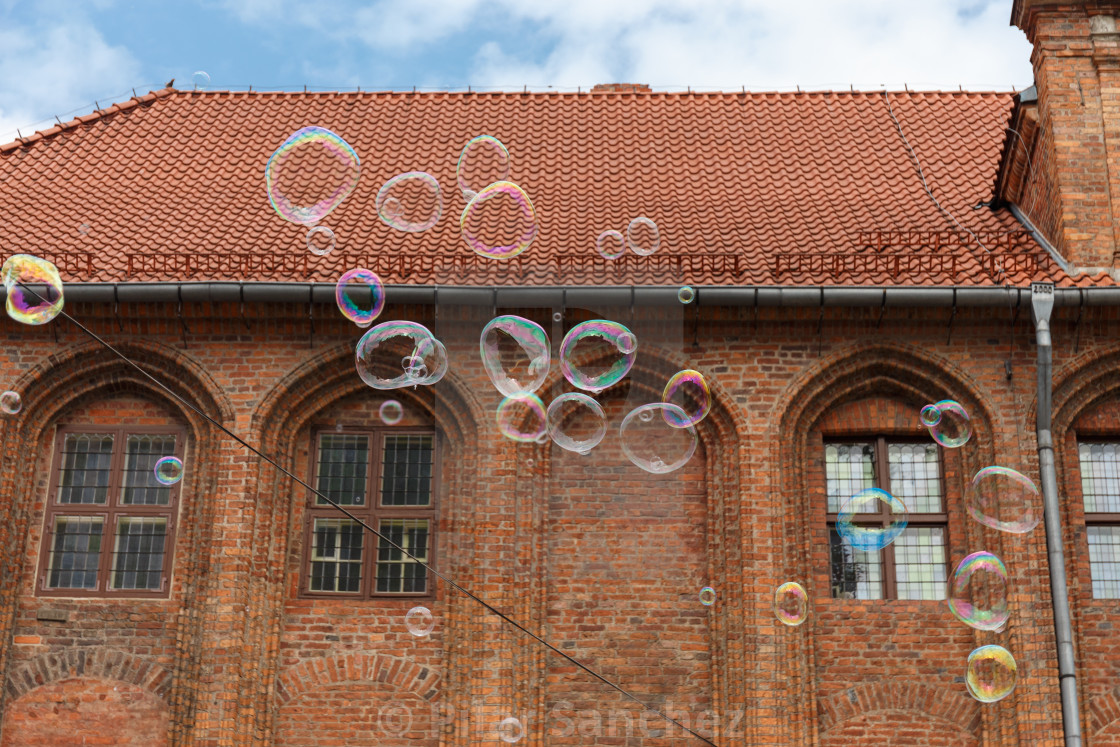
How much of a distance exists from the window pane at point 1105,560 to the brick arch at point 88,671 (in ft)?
24.9

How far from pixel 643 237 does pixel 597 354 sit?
149 cm

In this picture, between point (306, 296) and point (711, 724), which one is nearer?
point (711, 724)

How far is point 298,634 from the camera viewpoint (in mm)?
12078

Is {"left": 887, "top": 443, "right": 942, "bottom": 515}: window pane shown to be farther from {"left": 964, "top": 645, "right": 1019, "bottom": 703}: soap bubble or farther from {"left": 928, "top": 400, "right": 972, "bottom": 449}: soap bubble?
{"left": 964, "top": 645, "right": 1019, "bottom": 703}: soap bubble

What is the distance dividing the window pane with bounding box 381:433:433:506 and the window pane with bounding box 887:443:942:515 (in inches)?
156

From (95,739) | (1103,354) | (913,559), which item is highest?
(1103,354)

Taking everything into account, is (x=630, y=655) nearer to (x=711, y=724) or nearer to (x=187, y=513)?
(x=711, y=724)

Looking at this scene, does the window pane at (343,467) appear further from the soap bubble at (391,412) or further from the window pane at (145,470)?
the window pane at (145,470)

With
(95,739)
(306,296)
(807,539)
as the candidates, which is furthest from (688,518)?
(95,739)

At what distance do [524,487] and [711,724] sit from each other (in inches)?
96.5

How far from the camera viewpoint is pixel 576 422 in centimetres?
1272

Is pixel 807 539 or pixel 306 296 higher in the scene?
pixel 306 296

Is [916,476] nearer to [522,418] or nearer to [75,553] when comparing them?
[522,418]

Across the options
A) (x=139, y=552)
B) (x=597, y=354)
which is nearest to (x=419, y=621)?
(x=139, y=552)
